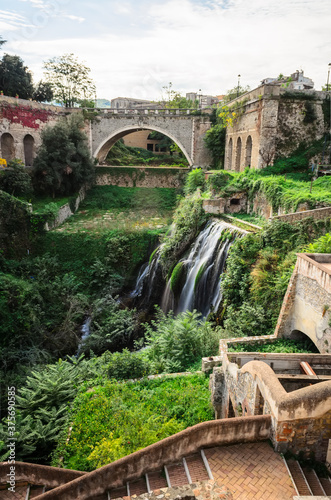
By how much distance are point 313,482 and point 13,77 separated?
29.8 meters

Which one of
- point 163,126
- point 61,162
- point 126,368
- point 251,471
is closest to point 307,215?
point 126,368

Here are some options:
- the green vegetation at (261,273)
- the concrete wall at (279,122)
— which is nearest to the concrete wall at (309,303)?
the green vegetation at (261,273)

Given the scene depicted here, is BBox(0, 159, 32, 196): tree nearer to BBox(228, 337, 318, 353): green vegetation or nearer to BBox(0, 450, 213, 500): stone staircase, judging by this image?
BBox(228, 337, 318, 353): green vegetation

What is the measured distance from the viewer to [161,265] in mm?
15188

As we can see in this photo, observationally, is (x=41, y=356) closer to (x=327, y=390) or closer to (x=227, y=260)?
(x=227, y=260)

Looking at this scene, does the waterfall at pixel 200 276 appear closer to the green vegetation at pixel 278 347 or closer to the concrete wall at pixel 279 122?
the green vegetation at pixel 278 347

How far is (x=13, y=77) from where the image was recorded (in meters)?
25.5

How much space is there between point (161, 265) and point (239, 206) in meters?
4.80

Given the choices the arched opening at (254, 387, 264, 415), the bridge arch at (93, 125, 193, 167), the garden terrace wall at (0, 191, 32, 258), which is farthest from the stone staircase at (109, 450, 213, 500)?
the bridge arch at (93, 125, 193, 167)

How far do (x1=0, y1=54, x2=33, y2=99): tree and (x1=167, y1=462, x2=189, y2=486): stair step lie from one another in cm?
2888

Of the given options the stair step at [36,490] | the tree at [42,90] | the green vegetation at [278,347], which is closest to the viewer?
the stair step at [36,490]

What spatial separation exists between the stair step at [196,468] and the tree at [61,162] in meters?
17.8

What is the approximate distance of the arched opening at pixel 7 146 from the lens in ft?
71.7

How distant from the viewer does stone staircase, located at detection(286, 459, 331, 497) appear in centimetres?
386
